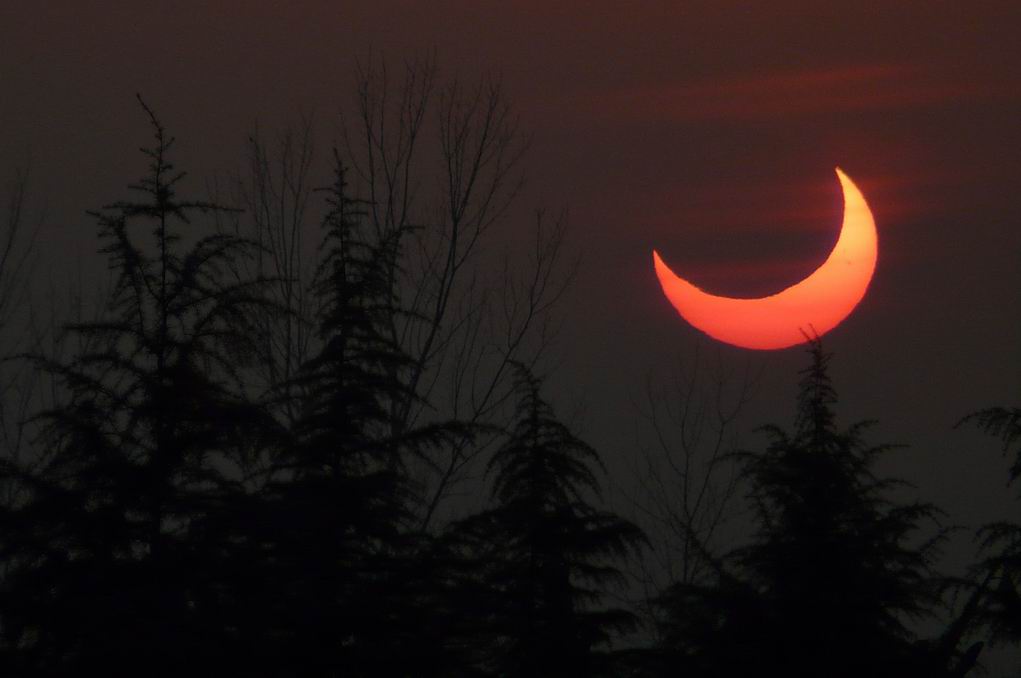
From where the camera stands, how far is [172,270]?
8641mm

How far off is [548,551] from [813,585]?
2.12 metres

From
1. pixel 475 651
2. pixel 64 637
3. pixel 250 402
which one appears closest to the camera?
pixel 64 637

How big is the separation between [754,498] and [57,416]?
4945mm

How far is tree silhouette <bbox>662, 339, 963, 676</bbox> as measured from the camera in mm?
8758

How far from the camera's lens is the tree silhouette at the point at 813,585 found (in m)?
8.76

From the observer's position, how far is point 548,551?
10.0 m

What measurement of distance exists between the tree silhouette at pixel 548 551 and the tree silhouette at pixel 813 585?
738 mm

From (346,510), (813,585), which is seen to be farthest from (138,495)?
(813,585)

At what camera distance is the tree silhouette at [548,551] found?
9.50m

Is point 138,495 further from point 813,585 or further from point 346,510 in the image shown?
point 813,585

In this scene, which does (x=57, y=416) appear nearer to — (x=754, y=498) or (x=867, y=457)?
(x=754, y=498)

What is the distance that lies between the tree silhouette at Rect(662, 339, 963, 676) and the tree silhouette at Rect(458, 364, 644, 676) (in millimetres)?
738

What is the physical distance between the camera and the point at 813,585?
8.90m

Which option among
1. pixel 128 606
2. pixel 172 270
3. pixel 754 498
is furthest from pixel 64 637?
pixel 754 498
